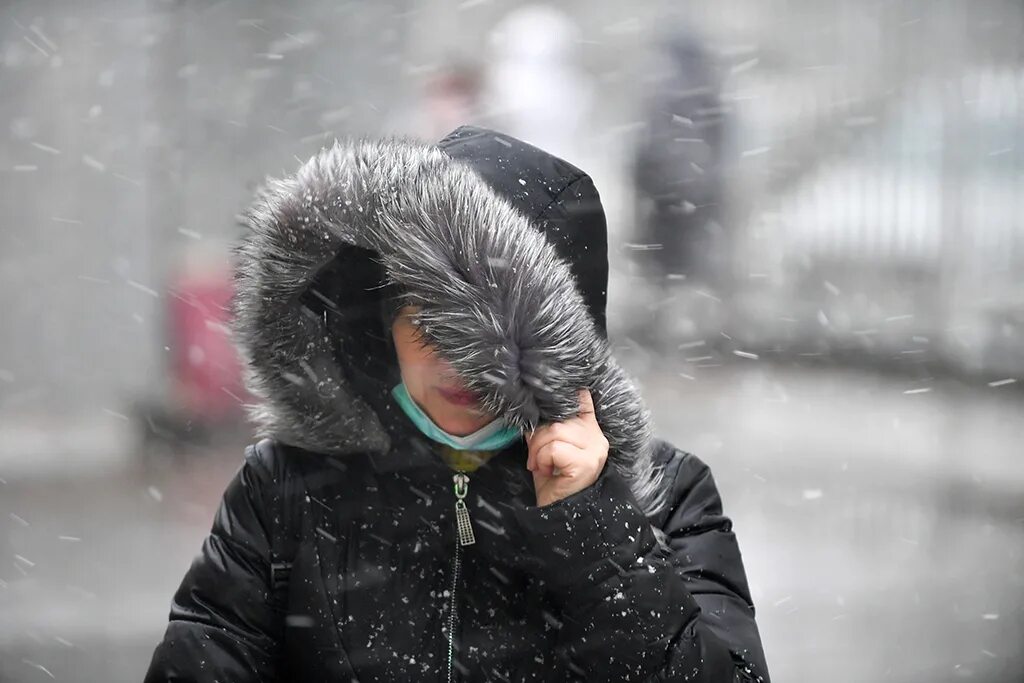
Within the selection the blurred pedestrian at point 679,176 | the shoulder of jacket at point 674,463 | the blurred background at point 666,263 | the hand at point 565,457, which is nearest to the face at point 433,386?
the hand at point 565,457

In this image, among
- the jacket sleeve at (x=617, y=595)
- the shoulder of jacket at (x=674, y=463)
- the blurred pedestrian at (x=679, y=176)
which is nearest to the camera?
the jacket sleeve at (x=617, y=595)

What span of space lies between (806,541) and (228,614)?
378 centimetres

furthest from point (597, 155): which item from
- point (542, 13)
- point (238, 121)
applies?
point (238, 121)

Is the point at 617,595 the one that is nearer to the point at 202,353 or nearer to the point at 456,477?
the point at 456,477

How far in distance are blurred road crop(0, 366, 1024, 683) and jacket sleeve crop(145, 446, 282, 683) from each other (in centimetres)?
204

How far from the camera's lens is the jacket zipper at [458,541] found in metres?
1.49

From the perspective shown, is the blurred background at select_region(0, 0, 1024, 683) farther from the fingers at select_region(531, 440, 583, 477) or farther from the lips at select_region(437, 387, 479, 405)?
the fingers at select_region(531, 440, 583, 477)

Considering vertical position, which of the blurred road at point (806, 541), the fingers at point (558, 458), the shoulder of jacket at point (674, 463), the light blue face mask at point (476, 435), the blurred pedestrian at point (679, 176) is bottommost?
the blurred road at point (806, 541)

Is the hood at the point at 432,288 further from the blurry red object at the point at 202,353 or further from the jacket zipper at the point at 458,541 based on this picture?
the blurry red object at the point at 202,353

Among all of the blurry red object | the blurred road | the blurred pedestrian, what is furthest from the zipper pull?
the blurred pedestrian

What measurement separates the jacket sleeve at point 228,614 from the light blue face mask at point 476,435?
0.80 feet

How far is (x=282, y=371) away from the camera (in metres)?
1.65

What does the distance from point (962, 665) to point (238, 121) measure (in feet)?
15.9

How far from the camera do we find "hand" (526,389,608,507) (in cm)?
140
